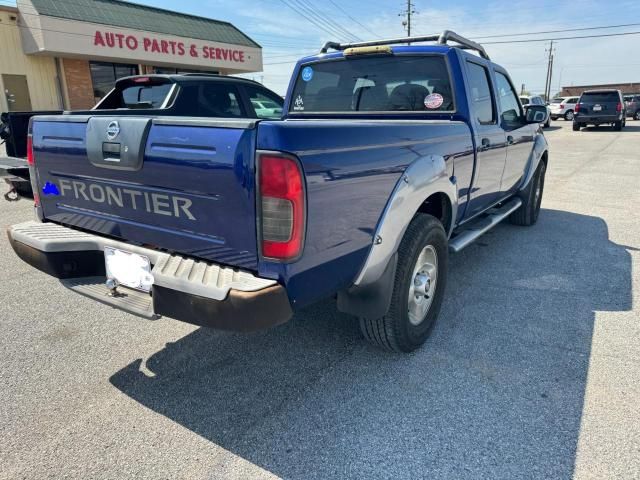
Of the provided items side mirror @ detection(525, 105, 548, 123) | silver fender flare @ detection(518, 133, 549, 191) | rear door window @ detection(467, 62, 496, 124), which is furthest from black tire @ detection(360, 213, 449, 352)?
silver fender flare @ detection(518, 133, 549, 191)

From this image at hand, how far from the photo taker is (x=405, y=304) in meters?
2.80

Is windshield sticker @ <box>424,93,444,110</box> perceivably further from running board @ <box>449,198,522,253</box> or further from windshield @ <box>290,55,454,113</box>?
running board @ <box>449,198,522,253</box>

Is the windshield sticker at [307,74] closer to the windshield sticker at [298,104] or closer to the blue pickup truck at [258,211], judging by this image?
the windshield sticker at [298,104]

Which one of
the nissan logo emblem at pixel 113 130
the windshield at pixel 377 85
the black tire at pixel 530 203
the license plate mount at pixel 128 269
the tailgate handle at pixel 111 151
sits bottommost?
the black tire at pixel 530 203

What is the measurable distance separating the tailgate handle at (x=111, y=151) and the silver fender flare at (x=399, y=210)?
135 centimetres

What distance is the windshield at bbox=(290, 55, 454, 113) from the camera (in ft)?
12.4

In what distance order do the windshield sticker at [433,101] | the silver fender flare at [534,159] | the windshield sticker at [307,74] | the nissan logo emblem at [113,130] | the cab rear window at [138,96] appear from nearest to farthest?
the nissan logo emblem at [113,130] → the windshield sticker at [433,101] → the windshield sticker at [307,74] → the silver fender flare at [534,159] → the cab rear window at [138,96]

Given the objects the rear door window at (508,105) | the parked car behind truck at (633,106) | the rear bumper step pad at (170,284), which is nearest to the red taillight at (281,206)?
the rear bumper step pad at (170,284)

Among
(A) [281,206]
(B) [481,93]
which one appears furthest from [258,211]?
(B) [481,93]

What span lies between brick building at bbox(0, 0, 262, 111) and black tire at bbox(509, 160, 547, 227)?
70.1 ft

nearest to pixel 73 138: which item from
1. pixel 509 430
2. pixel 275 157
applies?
pixel 275 157

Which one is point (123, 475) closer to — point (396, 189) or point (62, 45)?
point (396, 189)

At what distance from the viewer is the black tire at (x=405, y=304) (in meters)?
2.74

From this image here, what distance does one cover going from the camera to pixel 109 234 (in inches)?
103
